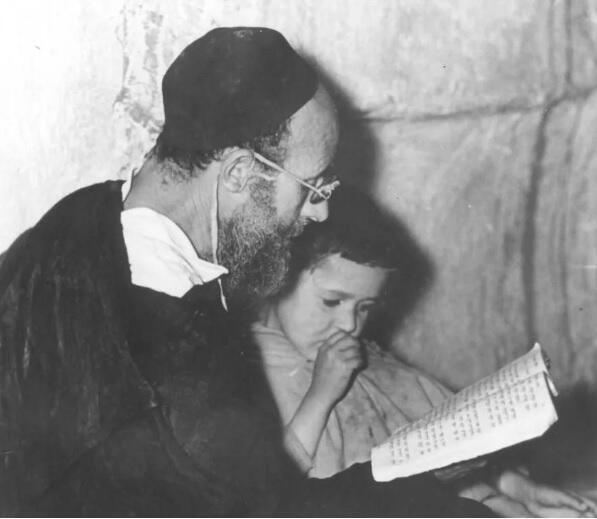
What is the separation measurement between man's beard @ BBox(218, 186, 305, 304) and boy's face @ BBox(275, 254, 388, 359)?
0.25 feet

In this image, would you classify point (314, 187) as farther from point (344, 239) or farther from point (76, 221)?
point (76, 221)

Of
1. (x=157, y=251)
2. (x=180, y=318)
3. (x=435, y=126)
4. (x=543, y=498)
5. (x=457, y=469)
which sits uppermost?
(x=435, y=126)

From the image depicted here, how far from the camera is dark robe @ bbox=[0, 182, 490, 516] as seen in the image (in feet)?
6.32

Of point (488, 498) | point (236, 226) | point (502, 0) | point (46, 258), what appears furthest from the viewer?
point (502, 0)

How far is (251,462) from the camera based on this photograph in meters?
2.08

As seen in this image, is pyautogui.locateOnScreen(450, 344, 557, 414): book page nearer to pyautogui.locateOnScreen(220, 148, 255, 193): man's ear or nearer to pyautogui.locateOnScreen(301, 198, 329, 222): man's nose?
pyautogui.locateOnScreen(301, 198, 329, 222): man's nose

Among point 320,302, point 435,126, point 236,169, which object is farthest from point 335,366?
point 435,126

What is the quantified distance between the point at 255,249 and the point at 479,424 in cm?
69

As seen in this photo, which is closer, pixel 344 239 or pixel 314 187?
pixel 314 187

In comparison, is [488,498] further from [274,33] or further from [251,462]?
[274,33]

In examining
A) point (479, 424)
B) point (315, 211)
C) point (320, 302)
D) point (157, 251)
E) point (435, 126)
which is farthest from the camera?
point (435, 126)

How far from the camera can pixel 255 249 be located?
221cm

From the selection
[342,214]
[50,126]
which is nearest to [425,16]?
[342,214]

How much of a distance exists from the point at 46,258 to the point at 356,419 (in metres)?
0.90
